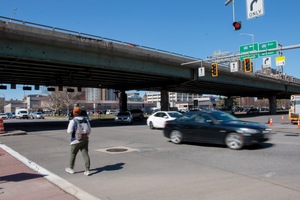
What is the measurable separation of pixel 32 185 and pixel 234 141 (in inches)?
297

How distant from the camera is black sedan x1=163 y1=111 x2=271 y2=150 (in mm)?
11594

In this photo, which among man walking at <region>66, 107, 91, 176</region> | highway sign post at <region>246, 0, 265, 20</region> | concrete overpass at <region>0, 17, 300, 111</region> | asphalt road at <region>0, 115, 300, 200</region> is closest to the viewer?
asphalt road at <region>0, 115, 300, 200</region>

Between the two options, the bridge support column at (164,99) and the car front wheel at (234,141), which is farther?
the bridge support column at (164,99)

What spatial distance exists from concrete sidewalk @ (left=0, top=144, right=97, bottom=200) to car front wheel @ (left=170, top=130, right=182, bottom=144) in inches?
260

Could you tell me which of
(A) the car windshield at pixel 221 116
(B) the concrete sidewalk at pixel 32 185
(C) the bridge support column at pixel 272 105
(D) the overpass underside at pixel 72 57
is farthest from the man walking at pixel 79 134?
(C) the bridge support column at pixel 272 105

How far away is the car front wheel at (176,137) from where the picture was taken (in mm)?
13805

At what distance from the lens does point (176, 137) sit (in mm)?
13930

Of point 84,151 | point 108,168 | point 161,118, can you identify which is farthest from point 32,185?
point 161,118

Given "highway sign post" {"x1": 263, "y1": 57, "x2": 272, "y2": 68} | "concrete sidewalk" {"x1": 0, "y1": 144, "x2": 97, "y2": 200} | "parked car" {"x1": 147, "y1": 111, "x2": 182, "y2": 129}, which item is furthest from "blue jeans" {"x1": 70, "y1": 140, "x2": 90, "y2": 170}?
"highway sign post" {"x1": 263, "y1": 57, "x2": 272, "y2": 68}

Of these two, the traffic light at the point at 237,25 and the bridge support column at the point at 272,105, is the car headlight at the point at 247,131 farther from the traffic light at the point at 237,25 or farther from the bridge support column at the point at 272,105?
the bridge support column at the point at 272,105

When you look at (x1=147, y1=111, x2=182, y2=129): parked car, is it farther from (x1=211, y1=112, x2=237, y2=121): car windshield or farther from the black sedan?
(x1=211, y1=112, x2=237, y2=121): car windshield

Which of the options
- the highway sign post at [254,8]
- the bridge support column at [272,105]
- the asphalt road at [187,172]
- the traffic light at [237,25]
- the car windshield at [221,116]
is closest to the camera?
the asphalt road at [187,172]

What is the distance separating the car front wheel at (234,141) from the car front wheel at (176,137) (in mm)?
2409

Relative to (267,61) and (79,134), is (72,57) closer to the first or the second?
(267,61)
